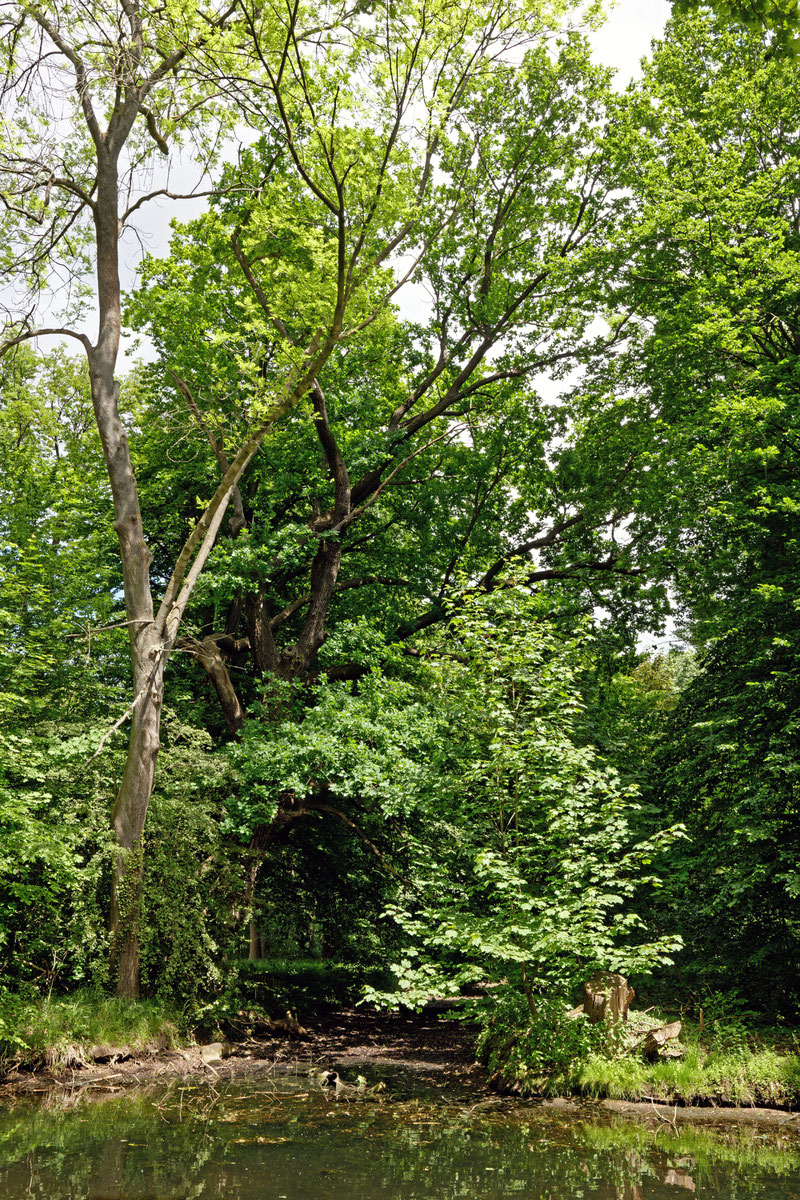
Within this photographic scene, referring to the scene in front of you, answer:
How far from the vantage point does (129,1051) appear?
10.2 metres

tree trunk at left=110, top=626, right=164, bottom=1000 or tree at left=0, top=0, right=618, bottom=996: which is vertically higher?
tree at left=0, top=0, right=618, bottom=996

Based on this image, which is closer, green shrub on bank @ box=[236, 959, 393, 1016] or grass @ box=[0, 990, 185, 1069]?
grass @ box=[0, 990, 185, 1069]

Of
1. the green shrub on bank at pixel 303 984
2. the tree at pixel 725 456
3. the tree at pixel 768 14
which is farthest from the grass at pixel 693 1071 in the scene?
the tree at pixel 768 14

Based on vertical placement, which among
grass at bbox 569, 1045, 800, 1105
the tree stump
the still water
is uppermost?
the tree stump

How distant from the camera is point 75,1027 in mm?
9867

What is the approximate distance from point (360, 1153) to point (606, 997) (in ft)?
12.3

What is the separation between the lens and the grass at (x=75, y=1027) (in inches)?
365

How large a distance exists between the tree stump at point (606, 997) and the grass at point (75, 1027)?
527cm

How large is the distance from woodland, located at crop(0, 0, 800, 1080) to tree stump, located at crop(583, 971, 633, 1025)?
0.95ft

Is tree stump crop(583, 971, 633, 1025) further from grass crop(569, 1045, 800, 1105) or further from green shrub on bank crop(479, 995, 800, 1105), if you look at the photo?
grass crop(569, 1045, 800, 1105)

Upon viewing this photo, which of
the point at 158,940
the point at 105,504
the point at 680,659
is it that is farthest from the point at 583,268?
the point at 680,659

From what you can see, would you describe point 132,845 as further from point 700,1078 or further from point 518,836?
point 700,1078

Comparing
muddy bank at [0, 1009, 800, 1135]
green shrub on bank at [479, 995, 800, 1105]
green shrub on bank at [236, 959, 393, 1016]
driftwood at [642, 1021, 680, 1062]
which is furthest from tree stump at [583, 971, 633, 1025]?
green shrub on bank at [236, 959, 393, 1016]

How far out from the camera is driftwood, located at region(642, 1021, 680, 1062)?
9.28 meters
